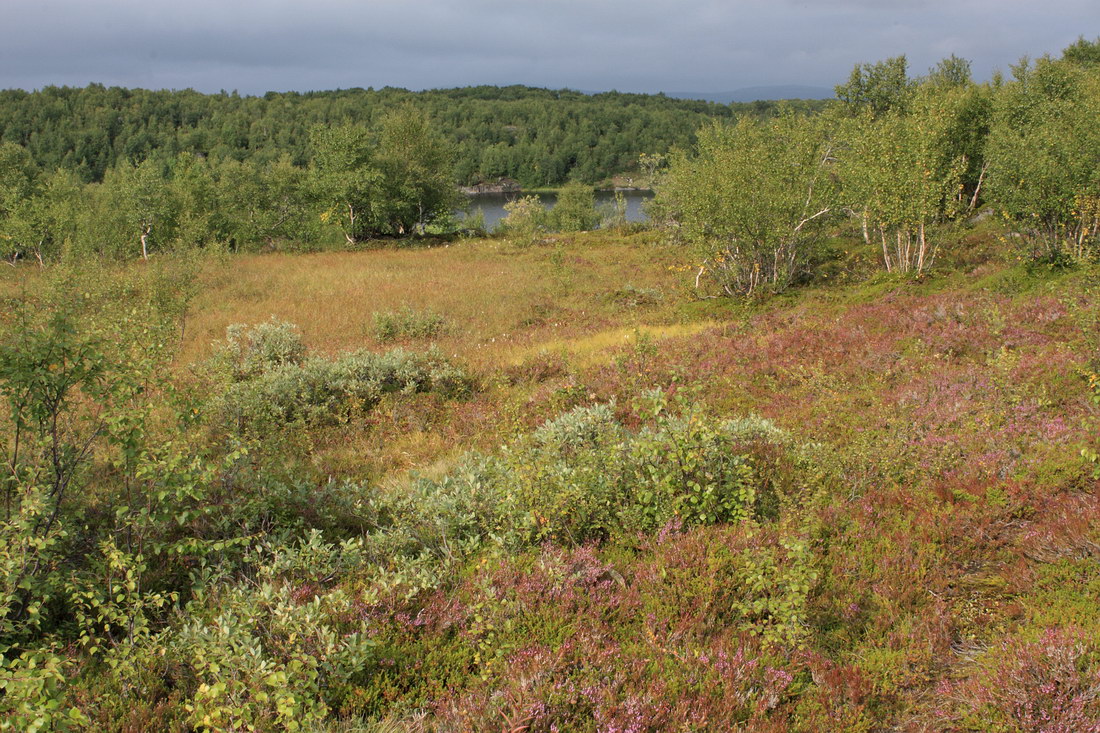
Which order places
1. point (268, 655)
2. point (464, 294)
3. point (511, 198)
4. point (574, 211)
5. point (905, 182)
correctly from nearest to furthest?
1. point (268, 655)
2. point (905, 182)
3. point (464, 294)
4. point (574, 211)
5. point (511, 198)

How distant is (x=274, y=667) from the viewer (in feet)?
11.6

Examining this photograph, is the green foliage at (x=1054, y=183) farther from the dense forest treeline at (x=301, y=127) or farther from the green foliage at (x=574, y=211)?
the dense forest treeline at (x=301, y=127)

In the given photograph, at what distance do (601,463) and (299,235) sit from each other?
38300 mm

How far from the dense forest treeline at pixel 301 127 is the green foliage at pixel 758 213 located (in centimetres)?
7497

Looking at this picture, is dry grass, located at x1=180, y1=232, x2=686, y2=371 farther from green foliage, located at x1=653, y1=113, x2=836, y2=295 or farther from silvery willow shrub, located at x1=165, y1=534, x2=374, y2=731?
silvery willow shrub, located at x1=165, y1=534, x2=374, y2=731

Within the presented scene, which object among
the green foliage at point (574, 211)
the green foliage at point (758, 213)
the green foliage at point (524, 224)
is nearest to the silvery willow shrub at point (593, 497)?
the green foliage at point (758, 213)

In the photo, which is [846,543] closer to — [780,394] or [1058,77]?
[780,394]

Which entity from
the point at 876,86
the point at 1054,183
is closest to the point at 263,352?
the point at 1054,183

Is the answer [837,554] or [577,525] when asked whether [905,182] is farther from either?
[577,525]

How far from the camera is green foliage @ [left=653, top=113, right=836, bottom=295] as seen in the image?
16875 millimetres

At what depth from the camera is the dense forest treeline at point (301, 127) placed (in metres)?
112

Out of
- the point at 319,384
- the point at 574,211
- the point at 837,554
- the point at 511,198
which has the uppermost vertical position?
the point at 511,198

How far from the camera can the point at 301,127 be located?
13112 cm

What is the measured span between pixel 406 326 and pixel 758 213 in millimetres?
9848
